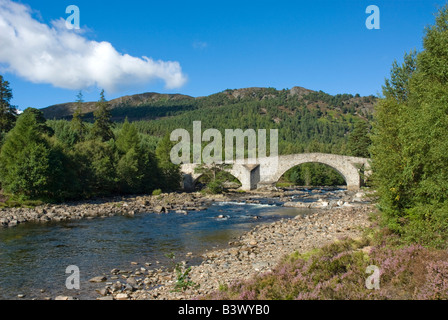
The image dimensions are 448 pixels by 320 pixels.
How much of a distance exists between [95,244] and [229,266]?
22.2 ft

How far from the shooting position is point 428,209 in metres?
8.09

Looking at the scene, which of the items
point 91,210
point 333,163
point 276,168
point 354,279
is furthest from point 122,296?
point 333,163

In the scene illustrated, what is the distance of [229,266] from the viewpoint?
10.2m

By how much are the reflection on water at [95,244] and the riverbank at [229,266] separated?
0.75 metres

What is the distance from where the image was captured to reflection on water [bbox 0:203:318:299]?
9523mm

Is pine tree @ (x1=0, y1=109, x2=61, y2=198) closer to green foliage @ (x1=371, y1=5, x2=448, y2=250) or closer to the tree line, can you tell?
the tree line

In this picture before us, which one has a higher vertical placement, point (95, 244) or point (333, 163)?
point (333, 163)

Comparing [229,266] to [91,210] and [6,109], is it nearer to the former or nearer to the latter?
[91,210]

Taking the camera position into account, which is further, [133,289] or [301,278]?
[133,289]

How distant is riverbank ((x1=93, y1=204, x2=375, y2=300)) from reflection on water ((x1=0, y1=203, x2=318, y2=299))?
2.45 feet

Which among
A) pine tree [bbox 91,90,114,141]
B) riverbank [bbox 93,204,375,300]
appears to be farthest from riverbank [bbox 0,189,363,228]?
pine tree [bbox 91,90,114,141]
